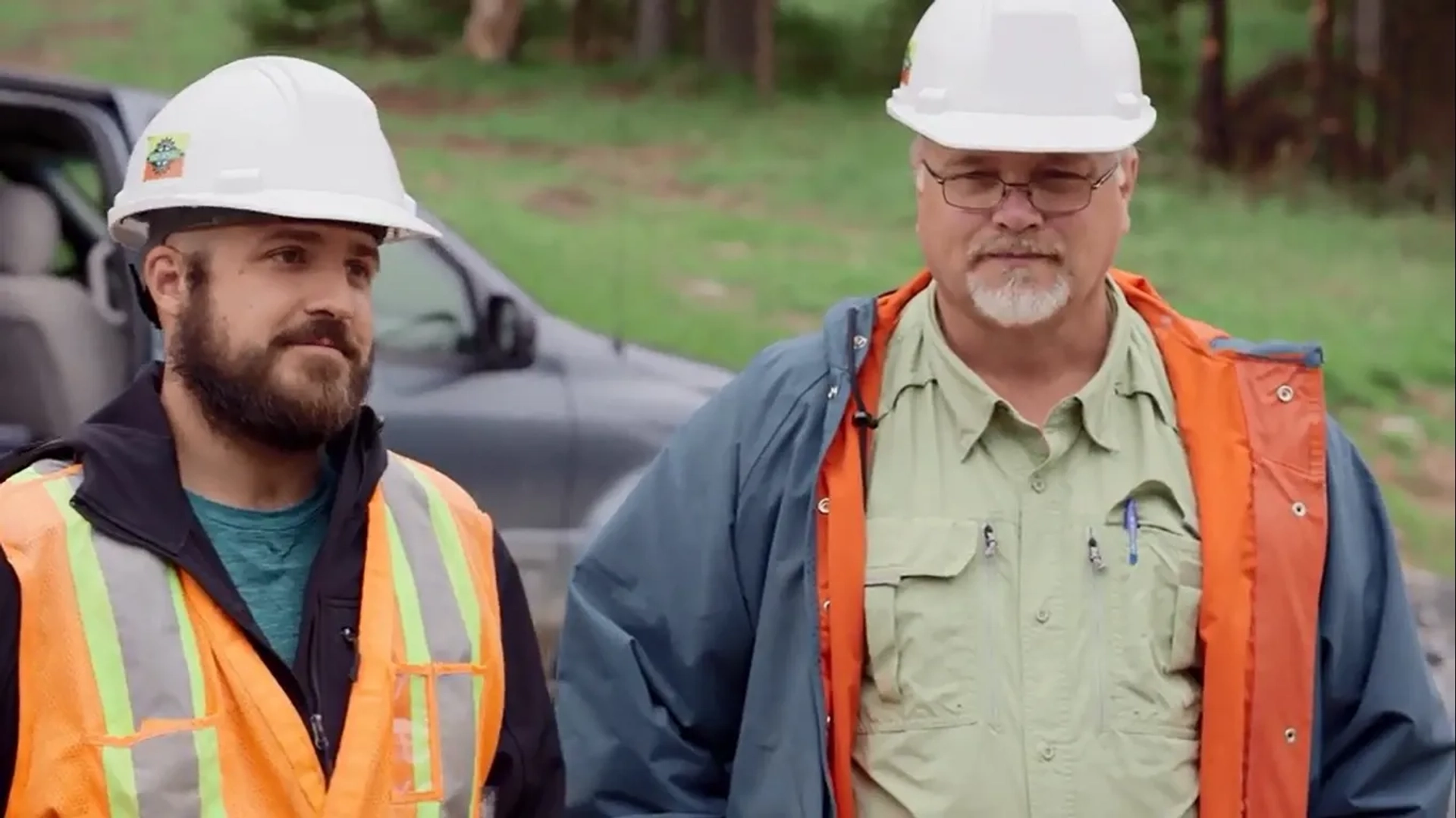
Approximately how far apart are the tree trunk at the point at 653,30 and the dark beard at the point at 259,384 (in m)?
5.78

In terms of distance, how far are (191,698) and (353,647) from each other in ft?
0.63

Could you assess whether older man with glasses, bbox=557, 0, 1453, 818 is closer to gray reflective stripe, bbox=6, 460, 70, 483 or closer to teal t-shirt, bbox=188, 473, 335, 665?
teal t-shirt, bbox=188, 473, 335, 665

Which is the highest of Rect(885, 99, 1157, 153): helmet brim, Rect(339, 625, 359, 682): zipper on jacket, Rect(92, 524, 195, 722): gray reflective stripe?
Rect(885, 99, 1157, 153): helmet brim

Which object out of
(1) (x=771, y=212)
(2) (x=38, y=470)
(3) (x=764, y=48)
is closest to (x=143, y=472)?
(2) (x=38, y=470)

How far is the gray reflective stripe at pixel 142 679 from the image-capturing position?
78.7 inches

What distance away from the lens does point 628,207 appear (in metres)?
7.74

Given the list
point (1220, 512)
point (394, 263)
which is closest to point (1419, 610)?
point (394, 263)

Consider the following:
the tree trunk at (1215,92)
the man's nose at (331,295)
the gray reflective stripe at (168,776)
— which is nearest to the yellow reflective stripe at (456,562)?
the man's nose at (331,295)

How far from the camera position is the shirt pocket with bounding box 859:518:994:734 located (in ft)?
7.69

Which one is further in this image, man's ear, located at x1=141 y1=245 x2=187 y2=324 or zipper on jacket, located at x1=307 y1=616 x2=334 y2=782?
man's ear, located at x1=141 y1=245 x2=187 y2=324

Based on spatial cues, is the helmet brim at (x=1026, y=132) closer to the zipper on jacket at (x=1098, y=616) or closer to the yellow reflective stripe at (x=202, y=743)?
the zipper on jacket at (x=1098, y=616)

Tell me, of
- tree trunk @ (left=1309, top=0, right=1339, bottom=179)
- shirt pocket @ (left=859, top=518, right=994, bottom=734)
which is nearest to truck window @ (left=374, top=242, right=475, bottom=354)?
shirt pocket @ (left=859, top=518, right=994, bottom=734)

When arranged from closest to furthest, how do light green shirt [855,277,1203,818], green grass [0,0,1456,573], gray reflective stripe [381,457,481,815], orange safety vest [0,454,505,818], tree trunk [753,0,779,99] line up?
Answer: orange safety vest [0,454,505,818]
gray reflective stripe [381,457,481,815]
light green shirt [855,277,1203,818]
green grass [0,0,1456,573]
tree trunk [753,0,779,99]

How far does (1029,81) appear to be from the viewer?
97.1 inches
